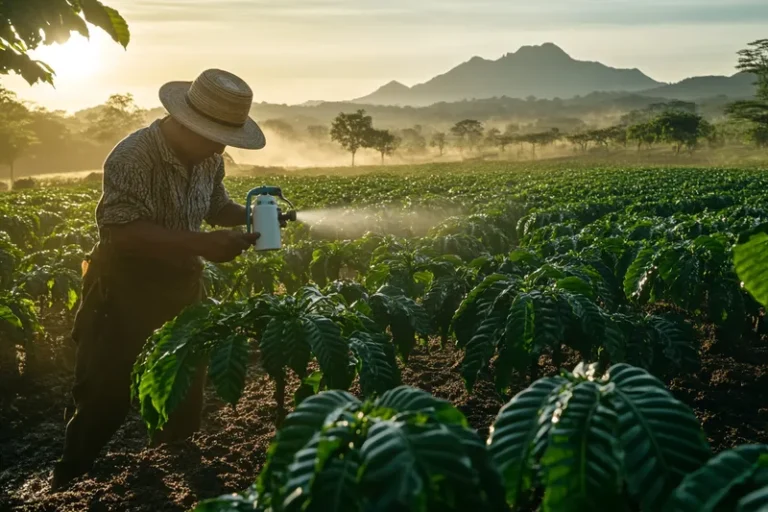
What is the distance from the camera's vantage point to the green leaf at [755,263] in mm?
1342

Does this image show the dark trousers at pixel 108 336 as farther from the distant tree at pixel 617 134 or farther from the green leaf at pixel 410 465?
the distant tree at pixel 617 134

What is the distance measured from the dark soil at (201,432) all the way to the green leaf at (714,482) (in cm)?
285

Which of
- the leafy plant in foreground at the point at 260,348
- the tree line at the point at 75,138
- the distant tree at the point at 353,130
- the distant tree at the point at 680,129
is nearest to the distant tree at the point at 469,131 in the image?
the distant tree at the point at 353,130

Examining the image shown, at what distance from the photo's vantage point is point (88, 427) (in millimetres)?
3367

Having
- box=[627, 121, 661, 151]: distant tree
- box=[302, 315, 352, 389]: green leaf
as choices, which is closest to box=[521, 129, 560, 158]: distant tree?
box=[627, 121, 661, 151]: distant tree

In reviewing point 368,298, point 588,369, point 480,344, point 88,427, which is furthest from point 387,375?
point 88,427

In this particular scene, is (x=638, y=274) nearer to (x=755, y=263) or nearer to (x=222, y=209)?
(x=222, y=209)

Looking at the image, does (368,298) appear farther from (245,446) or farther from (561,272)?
(245,446)

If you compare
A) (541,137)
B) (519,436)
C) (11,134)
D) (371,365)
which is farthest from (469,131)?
(519,436)

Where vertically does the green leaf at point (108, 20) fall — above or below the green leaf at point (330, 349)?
above

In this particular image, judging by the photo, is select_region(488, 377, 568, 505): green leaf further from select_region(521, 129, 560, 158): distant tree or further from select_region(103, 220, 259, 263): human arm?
select_region(521, 129, 560, 158): distant tree

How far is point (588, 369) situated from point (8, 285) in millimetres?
5540

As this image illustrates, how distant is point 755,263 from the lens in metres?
1.36

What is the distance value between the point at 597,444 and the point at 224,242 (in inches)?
89.0
